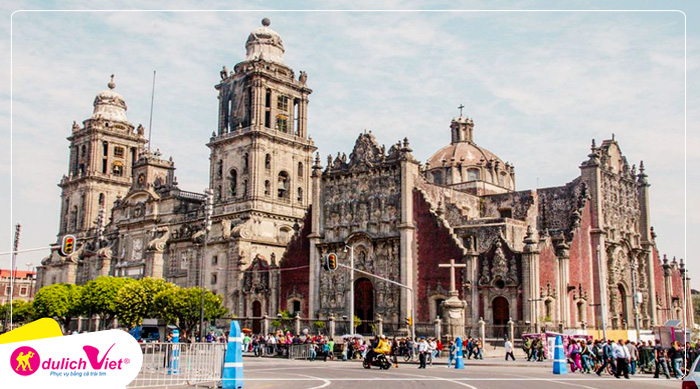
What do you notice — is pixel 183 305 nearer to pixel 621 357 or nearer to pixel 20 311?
pixel 20 311

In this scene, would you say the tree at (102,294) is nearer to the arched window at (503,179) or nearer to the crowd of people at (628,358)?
the arched window at (503,179)

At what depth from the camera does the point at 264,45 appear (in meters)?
77.6

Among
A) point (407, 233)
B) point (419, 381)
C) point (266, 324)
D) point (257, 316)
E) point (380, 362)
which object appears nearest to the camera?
point (419, 381)

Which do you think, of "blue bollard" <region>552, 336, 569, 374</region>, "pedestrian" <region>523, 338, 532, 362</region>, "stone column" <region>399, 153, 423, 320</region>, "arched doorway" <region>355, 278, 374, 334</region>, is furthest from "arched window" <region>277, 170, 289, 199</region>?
"blue bollard" <region>552, 336, 569, 374</region>

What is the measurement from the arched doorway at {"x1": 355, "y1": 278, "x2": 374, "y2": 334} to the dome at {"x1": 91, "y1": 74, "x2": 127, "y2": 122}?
179 ft

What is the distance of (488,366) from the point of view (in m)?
36.9

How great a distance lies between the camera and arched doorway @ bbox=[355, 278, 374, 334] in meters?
56.9

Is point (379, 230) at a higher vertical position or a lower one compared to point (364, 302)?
higher

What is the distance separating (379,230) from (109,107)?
5688 cm

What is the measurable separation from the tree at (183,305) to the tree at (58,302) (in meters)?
13.5

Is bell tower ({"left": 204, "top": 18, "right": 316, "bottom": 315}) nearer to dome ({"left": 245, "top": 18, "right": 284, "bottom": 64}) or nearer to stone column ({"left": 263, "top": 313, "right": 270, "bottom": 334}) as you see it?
dome ({"left": 245, "top": 18, "right": 284, "bottom": 64})

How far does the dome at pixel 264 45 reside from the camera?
254 feet

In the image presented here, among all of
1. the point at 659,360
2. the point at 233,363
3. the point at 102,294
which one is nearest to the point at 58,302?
the point at 102,294

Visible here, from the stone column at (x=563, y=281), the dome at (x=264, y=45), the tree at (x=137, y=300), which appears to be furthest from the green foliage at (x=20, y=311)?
the stone column at (x=563, y=281)
